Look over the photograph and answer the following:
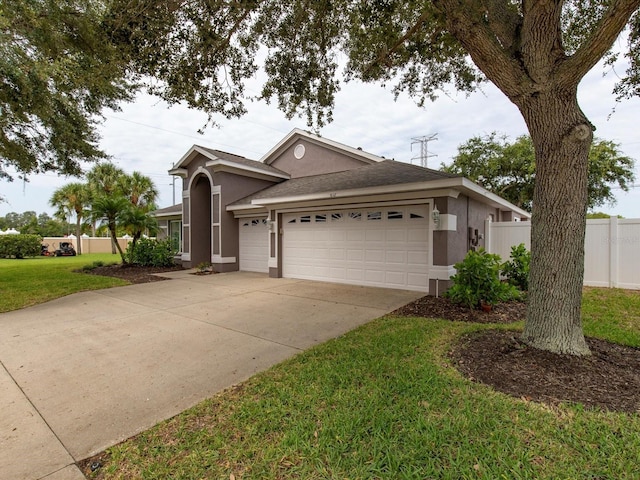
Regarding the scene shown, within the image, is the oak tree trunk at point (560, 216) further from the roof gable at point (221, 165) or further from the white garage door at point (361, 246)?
the roof gable at point (221, 165)

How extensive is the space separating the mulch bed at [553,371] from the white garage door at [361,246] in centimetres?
408

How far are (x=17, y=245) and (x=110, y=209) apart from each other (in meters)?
17.7

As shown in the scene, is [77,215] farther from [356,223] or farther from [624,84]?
[624,84]

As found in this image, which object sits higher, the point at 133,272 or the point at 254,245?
the point at 254,245

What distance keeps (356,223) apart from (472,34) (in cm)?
613

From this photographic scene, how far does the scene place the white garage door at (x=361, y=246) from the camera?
855cm

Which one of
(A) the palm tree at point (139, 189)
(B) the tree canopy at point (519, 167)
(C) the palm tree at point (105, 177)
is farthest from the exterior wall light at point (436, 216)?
(C) the palm tree at point (105, 177)

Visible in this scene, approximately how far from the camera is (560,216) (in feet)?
12.0

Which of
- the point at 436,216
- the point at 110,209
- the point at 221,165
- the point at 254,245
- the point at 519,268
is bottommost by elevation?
the point at 519,268

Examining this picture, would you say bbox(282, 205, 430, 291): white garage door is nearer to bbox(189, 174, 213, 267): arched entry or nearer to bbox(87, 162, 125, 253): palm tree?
bbox(189, 174, 213, 267): arched entry

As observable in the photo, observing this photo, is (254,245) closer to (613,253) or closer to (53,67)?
(53,67)

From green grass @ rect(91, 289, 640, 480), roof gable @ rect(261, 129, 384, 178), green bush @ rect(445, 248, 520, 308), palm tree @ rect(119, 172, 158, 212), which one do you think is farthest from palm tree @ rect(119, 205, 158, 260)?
green bush @ rect(445, 248, 520, 308)

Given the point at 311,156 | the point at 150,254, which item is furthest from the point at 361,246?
the point at 150,254

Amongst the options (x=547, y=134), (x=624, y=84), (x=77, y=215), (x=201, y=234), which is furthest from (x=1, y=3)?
(x=77, y=215)
